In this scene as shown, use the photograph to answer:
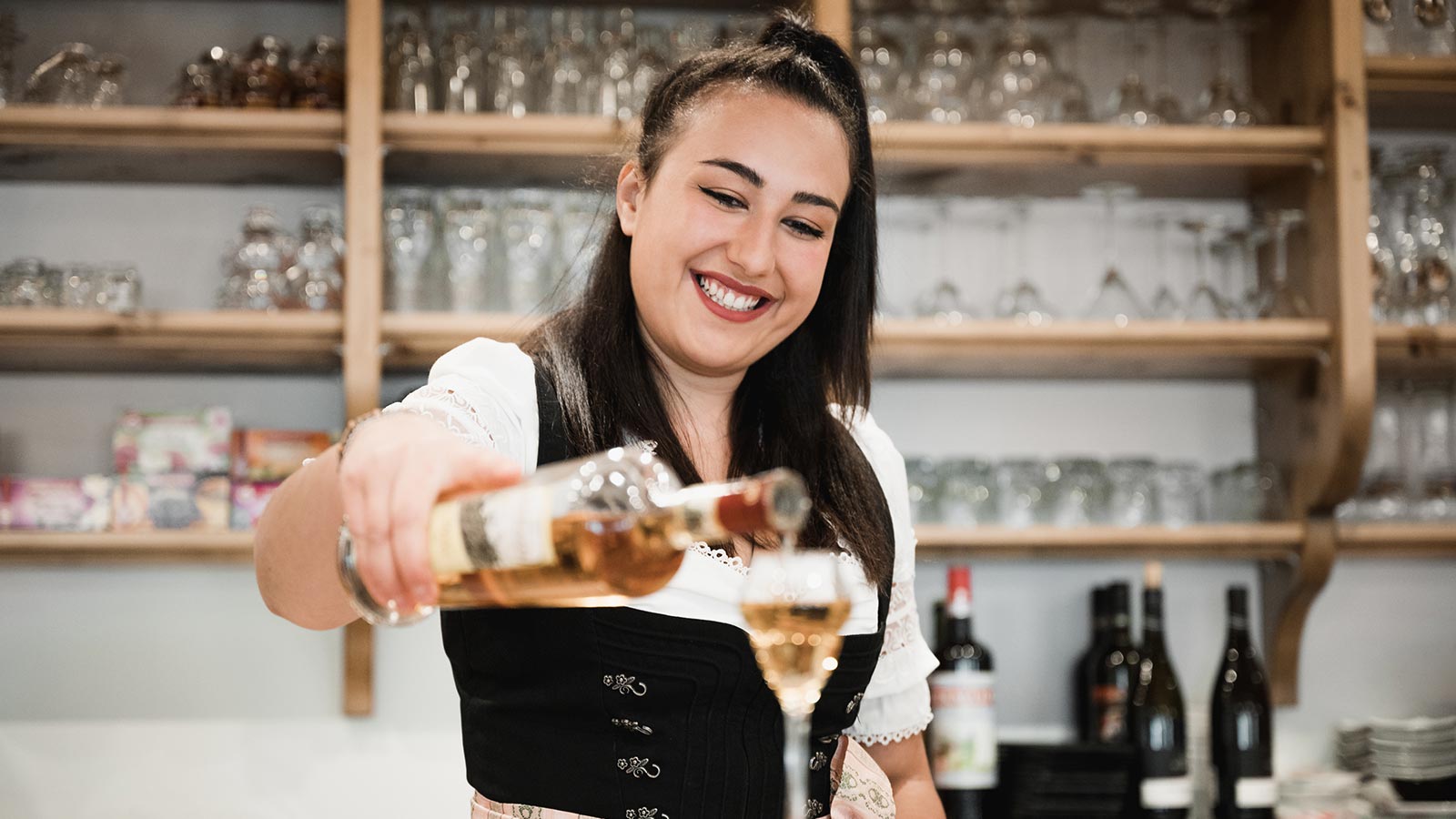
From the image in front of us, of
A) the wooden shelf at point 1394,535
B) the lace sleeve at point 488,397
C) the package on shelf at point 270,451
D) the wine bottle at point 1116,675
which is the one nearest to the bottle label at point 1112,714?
the wine bottle at point 1116,675

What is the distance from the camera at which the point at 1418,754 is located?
99.7 inches

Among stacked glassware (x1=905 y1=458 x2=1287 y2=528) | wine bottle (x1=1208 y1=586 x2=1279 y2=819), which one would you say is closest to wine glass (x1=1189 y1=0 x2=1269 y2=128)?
stacked glassware (x1=905 y1=458 x2=1287 y2=528)

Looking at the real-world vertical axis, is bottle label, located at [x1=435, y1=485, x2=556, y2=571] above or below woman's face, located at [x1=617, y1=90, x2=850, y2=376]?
below

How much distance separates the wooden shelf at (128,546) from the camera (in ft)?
7.46

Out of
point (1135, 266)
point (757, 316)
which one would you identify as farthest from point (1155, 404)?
point (757, 316)

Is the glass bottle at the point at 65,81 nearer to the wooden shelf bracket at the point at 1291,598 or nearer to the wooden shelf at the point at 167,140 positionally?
the wooden shelf at the point at 167,140

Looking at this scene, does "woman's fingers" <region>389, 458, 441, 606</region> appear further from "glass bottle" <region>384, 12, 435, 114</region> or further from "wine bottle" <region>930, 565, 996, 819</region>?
"glass bottle" <region>384, 12, 435, 114</region>

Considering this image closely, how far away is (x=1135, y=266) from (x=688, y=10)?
38.3 inches

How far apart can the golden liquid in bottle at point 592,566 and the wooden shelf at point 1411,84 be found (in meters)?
2.31

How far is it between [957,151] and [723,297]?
1.30m

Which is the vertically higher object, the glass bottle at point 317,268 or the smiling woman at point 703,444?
the glass bottle at point 317,268

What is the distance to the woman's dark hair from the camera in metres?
1.30

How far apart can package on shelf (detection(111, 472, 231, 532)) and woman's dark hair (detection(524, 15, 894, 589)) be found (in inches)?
47.4

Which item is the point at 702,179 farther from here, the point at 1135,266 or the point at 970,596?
the point at 1135,266
